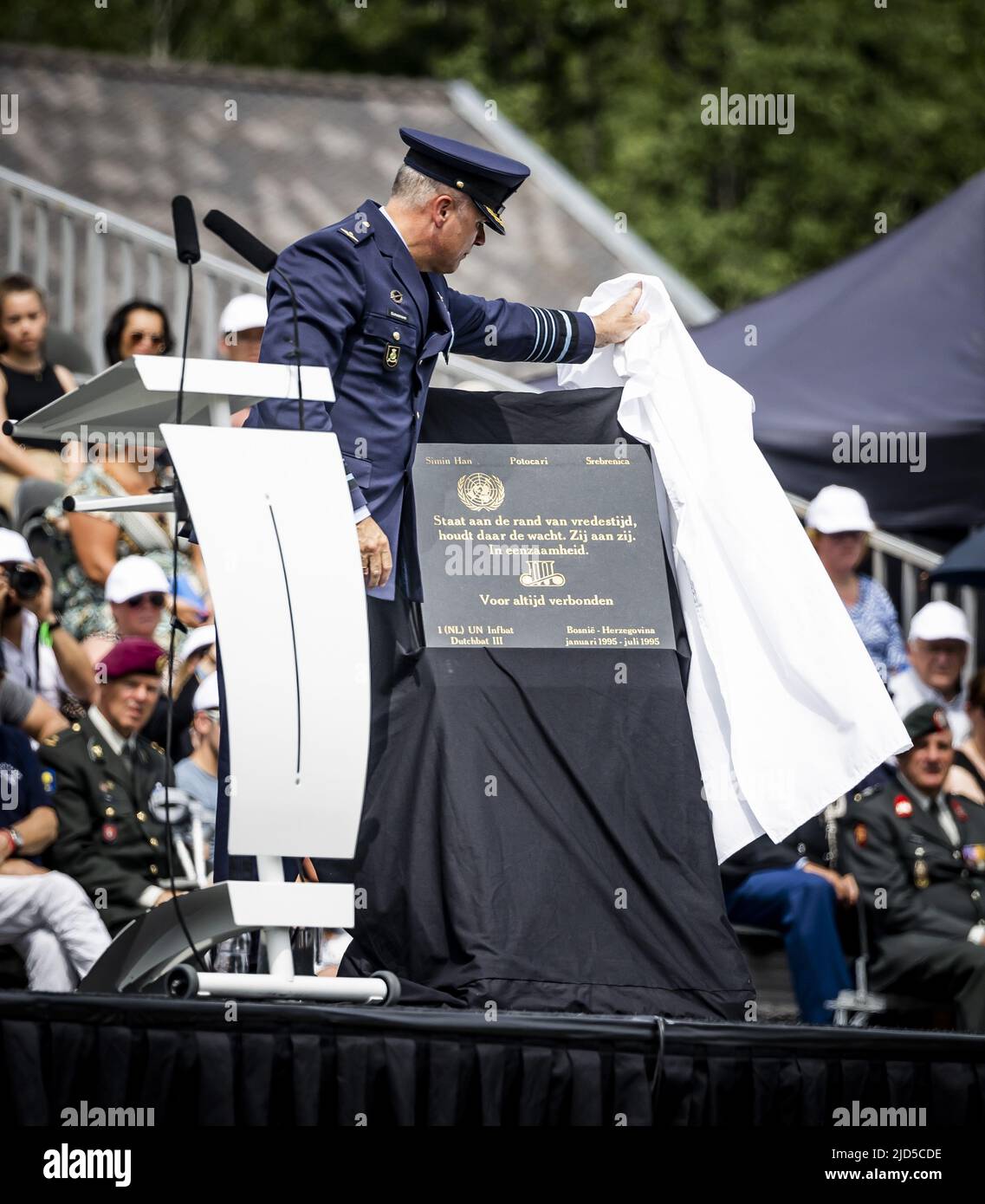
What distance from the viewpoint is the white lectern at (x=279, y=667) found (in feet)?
12.6

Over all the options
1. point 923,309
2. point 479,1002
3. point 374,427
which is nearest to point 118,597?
point 374,427

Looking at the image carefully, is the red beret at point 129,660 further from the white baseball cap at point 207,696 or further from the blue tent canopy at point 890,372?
the blue tent canopy at point 890,372

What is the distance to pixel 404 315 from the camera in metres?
4.73

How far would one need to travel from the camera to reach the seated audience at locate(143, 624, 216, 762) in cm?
683

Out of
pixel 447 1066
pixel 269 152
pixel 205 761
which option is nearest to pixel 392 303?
pixel 447 1066

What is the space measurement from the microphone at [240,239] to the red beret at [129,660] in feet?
6.99

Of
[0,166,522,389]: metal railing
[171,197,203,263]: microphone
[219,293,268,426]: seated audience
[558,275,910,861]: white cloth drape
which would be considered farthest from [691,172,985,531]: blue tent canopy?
[171,197,203,263]: microphone

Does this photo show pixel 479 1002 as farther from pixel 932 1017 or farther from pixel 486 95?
pixel 486 95

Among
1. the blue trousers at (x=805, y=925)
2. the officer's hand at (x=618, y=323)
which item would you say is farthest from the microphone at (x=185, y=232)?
the blue trousers at (x=805, y=925)

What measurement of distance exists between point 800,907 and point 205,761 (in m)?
2.23

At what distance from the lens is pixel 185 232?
406cm

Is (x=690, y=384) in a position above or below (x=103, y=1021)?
above

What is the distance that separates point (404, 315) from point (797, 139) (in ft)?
65.1

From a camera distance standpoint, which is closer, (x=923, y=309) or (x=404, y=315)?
(x=404, y=315)
